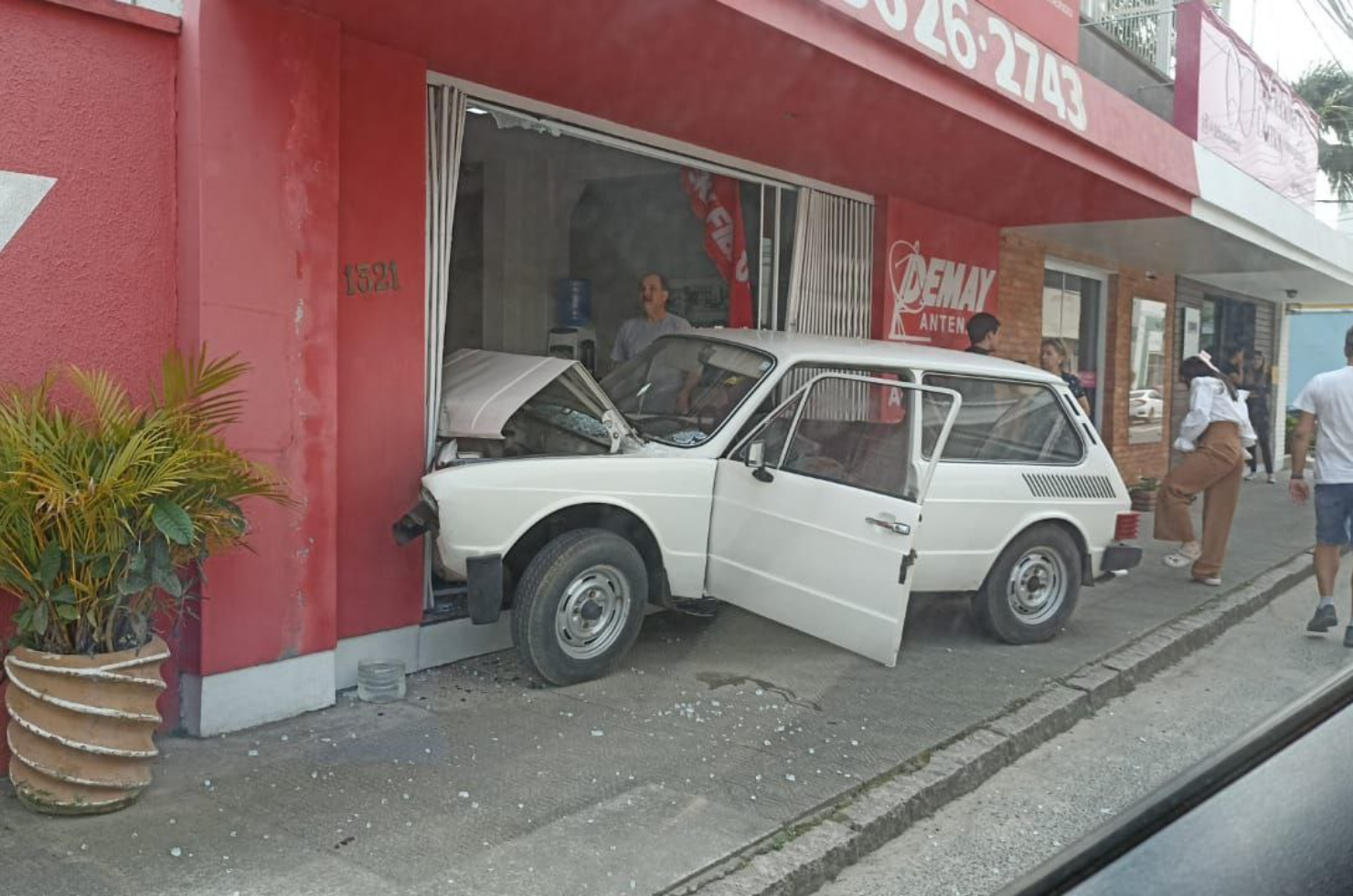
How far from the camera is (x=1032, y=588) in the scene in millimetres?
6402

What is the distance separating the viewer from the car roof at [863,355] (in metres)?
5.98

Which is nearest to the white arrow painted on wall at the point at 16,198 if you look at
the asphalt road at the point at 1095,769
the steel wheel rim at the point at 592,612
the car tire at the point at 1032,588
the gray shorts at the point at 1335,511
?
the steel wheel rim at the point at 592,612

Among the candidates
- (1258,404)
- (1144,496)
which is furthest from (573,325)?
(1258,404)

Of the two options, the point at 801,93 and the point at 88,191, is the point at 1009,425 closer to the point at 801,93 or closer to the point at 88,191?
the point at 801,93

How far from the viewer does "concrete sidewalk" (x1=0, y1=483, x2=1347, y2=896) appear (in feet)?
11.0

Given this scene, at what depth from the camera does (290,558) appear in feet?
15.2

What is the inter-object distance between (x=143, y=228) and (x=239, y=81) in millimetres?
694

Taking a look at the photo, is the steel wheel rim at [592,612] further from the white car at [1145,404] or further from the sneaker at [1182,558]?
the white car at [1145,404]

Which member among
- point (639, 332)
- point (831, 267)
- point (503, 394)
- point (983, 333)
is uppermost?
point (831, 267)

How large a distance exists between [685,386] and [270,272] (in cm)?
241

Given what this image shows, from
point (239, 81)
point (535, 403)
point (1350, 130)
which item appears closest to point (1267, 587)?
point (535, 403)

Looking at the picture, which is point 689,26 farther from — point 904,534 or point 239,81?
point 904,534

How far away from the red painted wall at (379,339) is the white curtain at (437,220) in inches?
7.3

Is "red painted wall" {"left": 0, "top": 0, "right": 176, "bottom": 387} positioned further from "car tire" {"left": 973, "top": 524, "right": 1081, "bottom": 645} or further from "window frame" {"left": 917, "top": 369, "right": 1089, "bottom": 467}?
"car tire" {"left": 973, "top": 524, "right": 1081, "bottom": 645}
